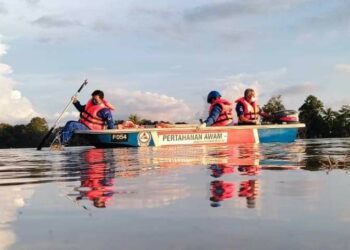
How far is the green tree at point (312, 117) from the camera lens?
171 feet

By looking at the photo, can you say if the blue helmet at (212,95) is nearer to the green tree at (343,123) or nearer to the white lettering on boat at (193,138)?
the white lettering on boat at (193,138)

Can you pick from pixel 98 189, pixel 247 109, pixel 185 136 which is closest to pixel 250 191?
pixel 98 189

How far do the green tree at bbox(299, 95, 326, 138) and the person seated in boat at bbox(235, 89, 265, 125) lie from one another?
101 feet

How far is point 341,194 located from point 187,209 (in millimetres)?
1381

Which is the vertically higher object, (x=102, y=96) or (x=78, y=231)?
(x=102, y=96)

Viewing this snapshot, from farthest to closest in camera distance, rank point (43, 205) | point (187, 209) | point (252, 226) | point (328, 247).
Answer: point (43, 205)
point (187, 209)
point (252, 226)
point (328, 247)

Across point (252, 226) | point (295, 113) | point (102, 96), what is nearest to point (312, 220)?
point (252, 226)

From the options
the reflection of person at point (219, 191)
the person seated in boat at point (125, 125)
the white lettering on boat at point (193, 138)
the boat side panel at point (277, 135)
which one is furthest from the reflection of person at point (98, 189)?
the boat side panel at point (277, 135)

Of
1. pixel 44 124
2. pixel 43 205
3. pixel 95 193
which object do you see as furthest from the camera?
pixel 44 124

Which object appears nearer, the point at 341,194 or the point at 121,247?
the point at 121,247

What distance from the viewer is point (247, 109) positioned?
22.1 metres

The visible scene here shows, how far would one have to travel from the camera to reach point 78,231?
279cm

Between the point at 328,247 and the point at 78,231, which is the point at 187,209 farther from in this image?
the point at 328,247

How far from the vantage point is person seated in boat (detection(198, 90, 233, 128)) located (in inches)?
834
